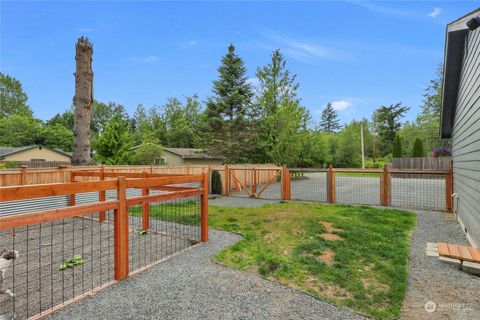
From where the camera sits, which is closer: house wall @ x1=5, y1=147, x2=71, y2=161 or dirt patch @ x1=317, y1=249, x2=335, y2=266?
dirt patch @ x1=317, y1=249, x2=335, y2=266

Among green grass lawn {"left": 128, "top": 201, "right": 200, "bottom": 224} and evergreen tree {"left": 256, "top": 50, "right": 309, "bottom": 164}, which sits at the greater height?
evergreen tree {"left": 256, "top": 50, "right": 309, "bottom": 164}

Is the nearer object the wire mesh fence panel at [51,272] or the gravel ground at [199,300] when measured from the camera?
the gravel ground at [199,300]

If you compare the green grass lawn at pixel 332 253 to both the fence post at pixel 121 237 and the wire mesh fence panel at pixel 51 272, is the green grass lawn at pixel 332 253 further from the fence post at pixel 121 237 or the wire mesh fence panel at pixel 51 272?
the wire mesh fence panel at pixel 51 272

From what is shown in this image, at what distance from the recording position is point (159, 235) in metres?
4.89

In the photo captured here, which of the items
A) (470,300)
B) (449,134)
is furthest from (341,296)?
(449,134)

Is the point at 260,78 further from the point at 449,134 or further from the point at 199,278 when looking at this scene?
the point at 199,278

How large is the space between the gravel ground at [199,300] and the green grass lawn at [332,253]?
237 millimetres

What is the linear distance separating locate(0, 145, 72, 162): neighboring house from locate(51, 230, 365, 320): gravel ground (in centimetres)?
2436

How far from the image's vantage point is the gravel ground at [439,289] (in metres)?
2.37

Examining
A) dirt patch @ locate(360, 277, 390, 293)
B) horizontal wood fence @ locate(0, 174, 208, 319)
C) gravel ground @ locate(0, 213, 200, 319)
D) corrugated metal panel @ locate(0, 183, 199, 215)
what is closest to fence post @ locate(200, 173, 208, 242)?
horizontal wood fence @ locate(0, 174, 208, 319)

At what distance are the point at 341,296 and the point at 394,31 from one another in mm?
11805

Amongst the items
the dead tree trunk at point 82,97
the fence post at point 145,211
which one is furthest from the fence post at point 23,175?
the fence post at point 145,211

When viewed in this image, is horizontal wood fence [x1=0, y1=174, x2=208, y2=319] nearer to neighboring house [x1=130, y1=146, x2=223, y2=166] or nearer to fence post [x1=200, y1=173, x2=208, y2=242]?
fence post [x1=200, y1=173, x2=208, y2=242]

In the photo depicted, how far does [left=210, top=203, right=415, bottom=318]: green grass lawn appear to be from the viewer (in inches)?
107
